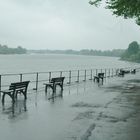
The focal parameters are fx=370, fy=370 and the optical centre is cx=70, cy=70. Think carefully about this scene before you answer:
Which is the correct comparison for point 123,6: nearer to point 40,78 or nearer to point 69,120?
point 69,120

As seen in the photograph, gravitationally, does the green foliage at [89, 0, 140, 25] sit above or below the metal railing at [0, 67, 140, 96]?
above

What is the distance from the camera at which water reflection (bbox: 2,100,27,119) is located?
11844mm

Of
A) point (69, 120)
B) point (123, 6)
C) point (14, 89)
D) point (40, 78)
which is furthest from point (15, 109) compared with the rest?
point (40, 78)

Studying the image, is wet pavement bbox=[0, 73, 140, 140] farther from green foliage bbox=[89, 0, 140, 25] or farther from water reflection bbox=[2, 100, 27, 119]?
green foliage bbox=[89, 0, 140, 25]

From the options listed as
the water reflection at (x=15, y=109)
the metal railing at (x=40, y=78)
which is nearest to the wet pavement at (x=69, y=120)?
the water reflection at (x=15, y=109)

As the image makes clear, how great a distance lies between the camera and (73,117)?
11602mm

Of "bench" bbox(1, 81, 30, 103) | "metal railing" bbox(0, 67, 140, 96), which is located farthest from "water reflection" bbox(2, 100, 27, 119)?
"metal railing" bbox(0, 67, 140, 96)

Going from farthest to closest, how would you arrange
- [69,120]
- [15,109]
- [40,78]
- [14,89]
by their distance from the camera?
1. [40,78]
2. [14,89]
3. [15,109]
4. [69,120]

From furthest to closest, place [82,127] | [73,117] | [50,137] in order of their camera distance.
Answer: [73,117] < [82,127] < [50,137]

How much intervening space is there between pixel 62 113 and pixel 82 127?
2.61 m

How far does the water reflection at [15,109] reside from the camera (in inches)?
466

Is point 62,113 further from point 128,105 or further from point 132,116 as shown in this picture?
point 128,105

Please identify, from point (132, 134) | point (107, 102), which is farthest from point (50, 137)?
point (107, 102)

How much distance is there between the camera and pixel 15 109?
512 inches
